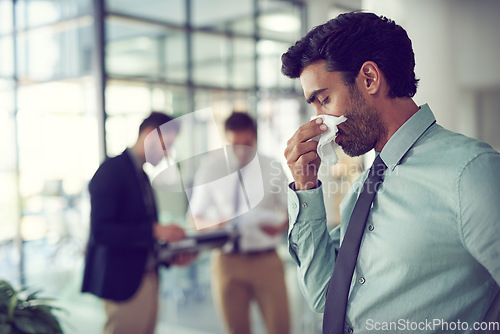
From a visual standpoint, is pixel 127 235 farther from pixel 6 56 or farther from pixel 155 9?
pixel 155 9

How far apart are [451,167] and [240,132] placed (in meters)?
2.09

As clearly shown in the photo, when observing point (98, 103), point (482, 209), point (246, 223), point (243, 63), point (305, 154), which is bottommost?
point (246, 223)

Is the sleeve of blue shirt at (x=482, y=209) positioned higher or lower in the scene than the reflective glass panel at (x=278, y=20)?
lower

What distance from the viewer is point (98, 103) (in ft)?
14.6

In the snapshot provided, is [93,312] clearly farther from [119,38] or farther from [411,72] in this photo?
[411,72]

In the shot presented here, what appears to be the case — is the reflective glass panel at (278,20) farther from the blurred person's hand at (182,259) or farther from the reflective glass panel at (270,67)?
the blurred person's hand at (182,259)

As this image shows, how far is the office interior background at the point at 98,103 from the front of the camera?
187 inches

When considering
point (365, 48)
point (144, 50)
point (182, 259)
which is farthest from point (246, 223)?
point (144, 50)

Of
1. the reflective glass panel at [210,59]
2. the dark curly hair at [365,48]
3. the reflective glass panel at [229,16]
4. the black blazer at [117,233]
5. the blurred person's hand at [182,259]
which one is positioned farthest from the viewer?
the reflective glass panel at [229,16]

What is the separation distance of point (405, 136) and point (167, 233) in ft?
5.69

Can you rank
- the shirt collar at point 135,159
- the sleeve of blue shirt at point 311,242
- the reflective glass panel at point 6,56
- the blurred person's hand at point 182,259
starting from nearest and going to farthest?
1. the sleeve of blue shirt at point 311,242
2. the shirt collar at point 135,159
3. the blurred person's hand at point 182,259
4. the reflective glass panel at point 6,56

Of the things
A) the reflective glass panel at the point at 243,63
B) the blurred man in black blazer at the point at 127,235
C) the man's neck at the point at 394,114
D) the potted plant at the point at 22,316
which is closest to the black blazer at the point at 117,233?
the blurred man in black blazer at the point at 127,235

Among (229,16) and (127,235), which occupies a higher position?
(229,16)

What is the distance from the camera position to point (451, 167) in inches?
39.7
